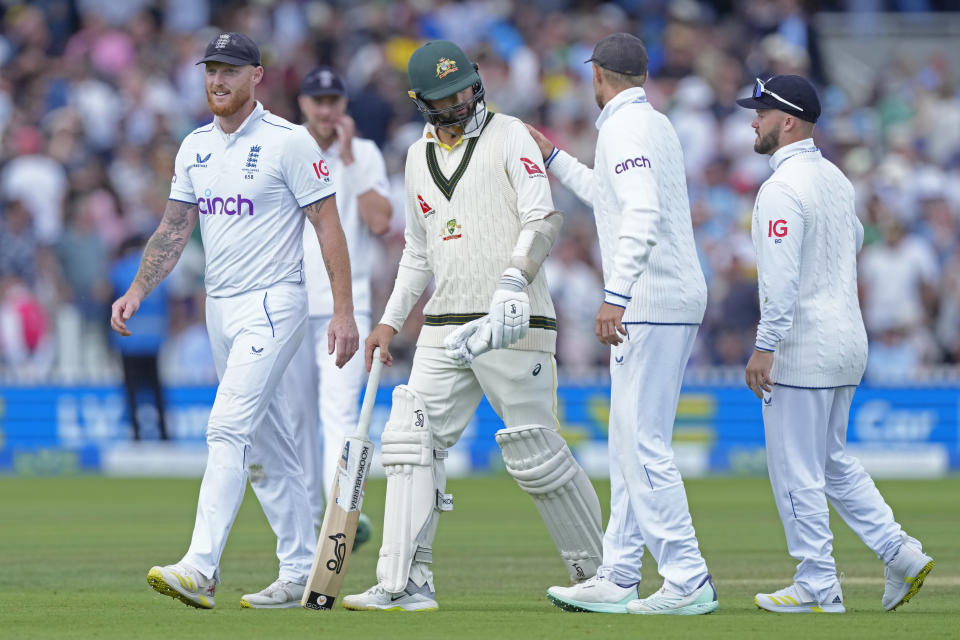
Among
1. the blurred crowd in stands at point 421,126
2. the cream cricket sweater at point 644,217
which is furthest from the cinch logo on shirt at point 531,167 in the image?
the blurred crowd in stands at point 421,126

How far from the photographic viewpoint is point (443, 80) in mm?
7844

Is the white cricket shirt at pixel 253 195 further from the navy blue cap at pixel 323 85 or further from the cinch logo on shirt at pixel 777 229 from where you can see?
the navy blue cap at pixel 323 85

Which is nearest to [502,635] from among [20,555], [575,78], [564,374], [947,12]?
[20,555]

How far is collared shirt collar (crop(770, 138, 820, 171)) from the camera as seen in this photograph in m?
8.19

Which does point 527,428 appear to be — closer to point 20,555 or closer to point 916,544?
point 916,544

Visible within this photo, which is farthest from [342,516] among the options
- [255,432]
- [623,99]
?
[623,99]

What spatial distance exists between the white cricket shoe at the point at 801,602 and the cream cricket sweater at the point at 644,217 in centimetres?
136

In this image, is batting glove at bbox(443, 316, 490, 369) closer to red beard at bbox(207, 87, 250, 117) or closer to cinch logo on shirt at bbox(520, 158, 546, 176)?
cinch logo on shirt at bbox(520, 158, 546, 176)

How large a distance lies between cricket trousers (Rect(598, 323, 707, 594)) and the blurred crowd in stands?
11.3m

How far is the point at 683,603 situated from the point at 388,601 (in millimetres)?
1360

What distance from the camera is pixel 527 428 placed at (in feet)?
25.9

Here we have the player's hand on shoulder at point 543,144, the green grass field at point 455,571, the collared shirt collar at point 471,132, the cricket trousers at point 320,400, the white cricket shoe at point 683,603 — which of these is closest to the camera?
the green grass field at point 455,571

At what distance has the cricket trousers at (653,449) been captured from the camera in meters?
7.57

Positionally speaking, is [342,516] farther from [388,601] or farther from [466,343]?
[466,343]
